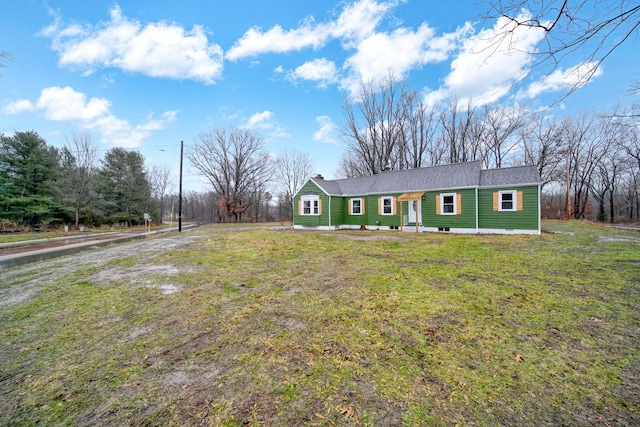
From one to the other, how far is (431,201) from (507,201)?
3846mm

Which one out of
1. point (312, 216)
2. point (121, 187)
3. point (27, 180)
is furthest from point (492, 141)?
point (27, 180)

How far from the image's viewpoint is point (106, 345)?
9.20 ft

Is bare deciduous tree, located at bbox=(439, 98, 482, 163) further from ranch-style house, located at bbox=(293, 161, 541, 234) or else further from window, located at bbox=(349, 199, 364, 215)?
window, located at bbox=(349, 199, 364, 215)

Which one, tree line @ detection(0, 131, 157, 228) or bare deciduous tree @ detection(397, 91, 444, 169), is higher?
bare deciduous tree @ detection(397, 91, 444, 169)

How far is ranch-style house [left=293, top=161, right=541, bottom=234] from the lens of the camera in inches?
522

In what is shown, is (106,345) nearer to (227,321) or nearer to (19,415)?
(19,415)

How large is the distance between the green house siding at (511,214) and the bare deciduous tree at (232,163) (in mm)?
29478

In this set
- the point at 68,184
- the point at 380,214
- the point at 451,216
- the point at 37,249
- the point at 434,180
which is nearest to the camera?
the point at 37,249

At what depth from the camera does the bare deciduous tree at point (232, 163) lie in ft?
115

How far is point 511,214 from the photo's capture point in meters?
13.4

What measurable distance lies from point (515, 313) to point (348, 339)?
248 centimetres

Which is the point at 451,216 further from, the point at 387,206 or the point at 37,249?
the point at 37,249

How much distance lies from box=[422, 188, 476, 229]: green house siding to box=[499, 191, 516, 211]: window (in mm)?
1317

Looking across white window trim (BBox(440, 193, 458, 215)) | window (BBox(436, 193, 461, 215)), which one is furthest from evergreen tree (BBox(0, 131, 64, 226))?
white window trim (BBox(440, 193, 458, 215))
